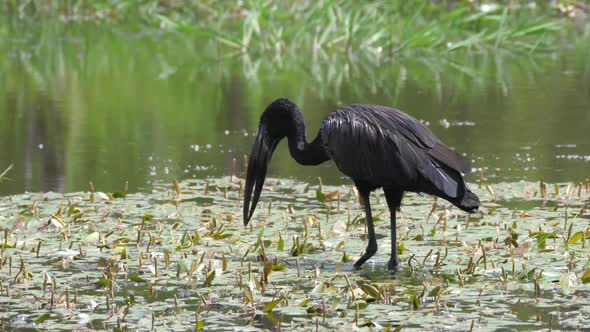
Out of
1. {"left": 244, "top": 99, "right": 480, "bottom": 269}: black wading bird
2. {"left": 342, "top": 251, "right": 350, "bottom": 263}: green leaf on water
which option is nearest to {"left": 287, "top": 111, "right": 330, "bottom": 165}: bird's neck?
{"left": 244, "top": 99, "right": 480, "bottom": 269}: black wading bird

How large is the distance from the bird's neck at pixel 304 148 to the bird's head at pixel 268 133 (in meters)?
0.04

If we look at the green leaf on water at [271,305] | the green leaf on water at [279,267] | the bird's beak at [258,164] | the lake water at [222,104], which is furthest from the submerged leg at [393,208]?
the lake water at [222,104]

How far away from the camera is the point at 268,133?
7316 mm

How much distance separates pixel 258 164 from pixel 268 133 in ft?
0.72

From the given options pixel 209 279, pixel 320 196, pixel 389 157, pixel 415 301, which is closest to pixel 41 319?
pixel 209 279

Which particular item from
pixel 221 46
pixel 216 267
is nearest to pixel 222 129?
pixel 216 267

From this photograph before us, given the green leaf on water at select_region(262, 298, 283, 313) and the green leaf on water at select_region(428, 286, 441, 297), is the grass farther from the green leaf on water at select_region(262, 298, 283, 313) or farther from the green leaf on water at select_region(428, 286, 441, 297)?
the green leaf on water at select_region(262, 298, 283, 313)

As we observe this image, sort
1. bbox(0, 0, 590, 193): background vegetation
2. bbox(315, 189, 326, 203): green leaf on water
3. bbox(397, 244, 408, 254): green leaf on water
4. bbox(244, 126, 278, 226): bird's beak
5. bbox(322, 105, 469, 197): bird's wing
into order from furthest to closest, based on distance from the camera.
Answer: bbox(0, 0, 590, 193): background vegetation, bbox(315, 189, 326, 203): green leaf on water, bbox(244, 126, 278, 226): bird's beak, bbox(397, 244, 408, 254): green leaf on water, bbox(322, 105, 469, 197): bird's wing

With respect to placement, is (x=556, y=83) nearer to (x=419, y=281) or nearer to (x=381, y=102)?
(x=381, y=102)

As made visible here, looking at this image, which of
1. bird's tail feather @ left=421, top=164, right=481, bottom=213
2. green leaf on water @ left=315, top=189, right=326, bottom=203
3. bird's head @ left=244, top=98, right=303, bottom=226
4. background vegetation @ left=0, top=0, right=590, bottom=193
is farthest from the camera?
background vegetation @ left=0, top=0, right=590, bottom=193

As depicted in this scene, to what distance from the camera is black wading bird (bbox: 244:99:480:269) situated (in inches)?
252

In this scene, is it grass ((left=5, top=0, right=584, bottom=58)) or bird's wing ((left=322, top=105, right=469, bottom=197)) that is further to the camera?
grass ((left=5, top=0, right=584, bottom=58))

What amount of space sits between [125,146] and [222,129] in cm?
139

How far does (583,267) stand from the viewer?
6.30 metres
